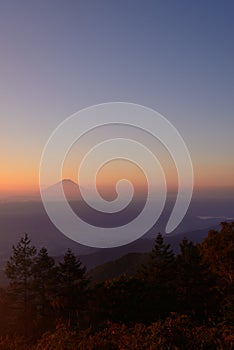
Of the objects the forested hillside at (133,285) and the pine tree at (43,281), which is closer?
the forested hillside at (133,285)

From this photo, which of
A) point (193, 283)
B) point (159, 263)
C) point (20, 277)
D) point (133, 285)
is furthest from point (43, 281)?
point (193, 283)

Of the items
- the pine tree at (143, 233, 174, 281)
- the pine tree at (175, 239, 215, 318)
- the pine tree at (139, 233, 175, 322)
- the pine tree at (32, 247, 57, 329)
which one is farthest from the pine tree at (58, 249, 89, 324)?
the pine tree at (175, 239, 215, 318)

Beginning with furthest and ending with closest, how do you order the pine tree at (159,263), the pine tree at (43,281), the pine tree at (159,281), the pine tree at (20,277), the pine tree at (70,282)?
the pine tree at (159,263) → the pine tree at (20,277) → the pine tree at (43,281) → the pine tree at (70,282) → the pine tree at (159,281)

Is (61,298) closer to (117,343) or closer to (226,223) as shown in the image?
(226,223)

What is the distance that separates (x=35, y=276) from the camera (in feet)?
163

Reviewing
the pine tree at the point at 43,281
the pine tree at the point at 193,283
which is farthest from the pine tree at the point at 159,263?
the pine tree at the point at 43,281

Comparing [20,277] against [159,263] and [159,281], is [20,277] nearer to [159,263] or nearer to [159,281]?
[159,281]

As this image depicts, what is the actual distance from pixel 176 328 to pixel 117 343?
1.51m

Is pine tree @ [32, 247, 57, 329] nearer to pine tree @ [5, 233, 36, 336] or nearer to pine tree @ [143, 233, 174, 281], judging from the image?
pine tree @ [5, 233, 36, 336]

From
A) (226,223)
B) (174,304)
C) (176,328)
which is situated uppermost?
(226,223)

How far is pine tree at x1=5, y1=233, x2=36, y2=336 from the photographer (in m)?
49.2

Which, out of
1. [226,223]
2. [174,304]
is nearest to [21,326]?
[174,304]

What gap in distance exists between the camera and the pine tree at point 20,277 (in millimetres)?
49188

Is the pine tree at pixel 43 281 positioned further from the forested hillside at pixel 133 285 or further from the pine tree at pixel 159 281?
the pine tree at pixel 159 281
